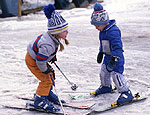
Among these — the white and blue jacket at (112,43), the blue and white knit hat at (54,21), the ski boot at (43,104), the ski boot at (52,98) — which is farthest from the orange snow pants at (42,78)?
the white and blue jacket at (112,43)

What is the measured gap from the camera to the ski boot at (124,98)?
369cm

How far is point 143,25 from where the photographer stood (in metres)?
8.85

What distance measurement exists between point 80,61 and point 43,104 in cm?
236

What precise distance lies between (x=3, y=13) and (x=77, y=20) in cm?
408

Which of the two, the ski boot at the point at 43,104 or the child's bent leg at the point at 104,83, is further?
the child's bent leg at the point at 104,83

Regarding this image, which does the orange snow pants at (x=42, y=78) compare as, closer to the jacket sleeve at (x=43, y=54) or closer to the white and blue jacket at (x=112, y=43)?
the jacket sleeve at (x=43, y=54)

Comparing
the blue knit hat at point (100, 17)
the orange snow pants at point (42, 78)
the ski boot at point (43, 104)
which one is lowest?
the ski boot at point (43, 104)

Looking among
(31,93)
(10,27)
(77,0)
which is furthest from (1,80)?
(77,0)

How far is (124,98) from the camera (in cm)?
372

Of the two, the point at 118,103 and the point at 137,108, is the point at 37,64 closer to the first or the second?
the point at 118,103

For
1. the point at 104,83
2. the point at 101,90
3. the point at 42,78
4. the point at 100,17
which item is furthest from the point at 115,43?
the point at 42,78

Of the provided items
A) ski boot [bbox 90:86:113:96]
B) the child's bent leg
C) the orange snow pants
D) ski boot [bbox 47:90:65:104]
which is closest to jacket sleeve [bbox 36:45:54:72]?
the orange snow pants

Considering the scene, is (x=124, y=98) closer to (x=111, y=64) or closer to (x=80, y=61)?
(x=111, y=64)

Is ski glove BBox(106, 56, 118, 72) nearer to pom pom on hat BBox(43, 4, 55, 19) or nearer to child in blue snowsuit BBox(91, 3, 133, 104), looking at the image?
child in blue snowsuit BBox(91, 3, 133, 104)
